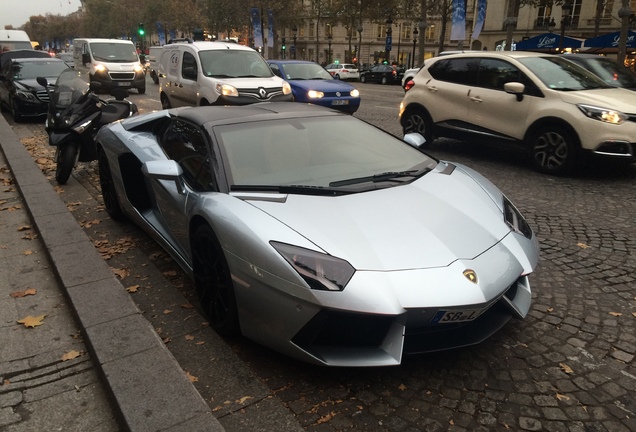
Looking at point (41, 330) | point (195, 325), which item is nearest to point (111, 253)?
point (41, 330)

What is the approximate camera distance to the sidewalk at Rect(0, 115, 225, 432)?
2.42 meters

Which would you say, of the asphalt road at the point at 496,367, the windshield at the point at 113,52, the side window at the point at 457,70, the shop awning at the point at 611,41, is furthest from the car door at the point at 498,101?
the shop awning at the point at 611,41

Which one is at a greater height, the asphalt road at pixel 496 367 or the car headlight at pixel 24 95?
the car headlight at pixel 24 95

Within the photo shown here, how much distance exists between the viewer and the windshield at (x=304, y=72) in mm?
13852

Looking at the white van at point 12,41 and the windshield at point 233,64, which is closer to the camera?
the windshield at point 233,64

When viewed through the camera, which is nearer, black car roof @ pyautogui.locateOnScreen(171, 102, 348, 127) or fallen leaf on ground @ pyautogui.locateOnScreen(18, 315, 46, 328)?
fallen leaf on ground @ pyautogui.locateOnScreen(18, 315, 46, 328)

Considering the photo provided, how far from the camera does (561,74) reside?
7562mm

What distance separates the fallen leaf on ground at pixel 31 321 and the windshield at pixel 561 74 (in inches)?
271

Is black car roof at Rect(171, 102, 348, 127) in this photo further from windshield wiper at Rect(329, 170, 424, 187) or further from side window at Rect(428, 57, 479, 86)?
side window at Rect(428, 57, 479, 86)

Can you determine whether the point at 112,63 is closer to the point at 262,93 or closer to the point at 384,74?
the point at 262,93

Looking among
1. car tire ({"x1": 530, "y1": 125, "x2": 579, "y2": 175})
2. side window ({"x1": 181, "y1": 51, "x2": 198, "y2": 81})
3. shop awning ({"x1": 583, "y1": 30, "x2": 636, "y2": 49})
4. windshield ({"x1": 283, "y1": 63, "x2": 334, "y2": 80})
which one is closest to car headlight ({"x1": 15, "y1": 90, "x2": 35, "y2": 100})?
side window ({"x1": 181, "y1": 51, "x2": 198, "y2": 81})

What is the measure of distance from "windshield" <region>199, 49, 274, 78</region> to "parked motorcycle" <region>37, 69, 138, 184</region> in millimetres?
4444

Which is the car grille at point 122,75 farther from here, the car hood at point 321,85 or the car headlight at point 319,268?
the car headlight at point 319,268

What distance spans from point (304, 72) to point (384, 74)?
2549cm
